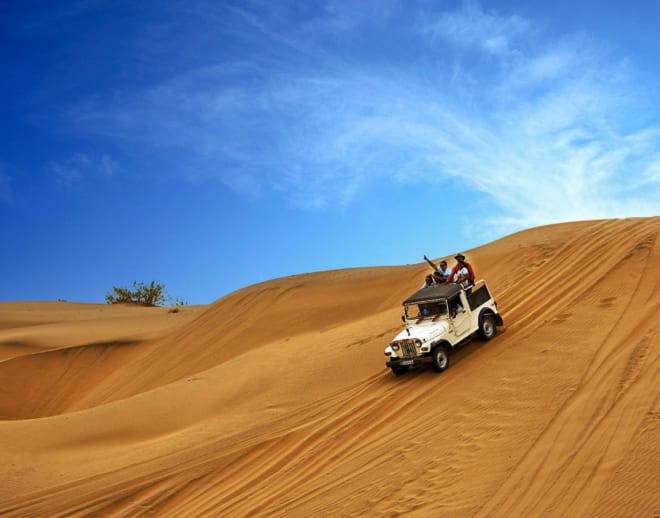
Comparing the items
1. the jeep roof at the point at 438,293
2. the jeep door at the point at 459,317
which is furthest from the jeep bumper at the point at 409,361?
the jeep roof at the point at 438,293

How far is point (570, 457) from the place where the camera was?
791 centimetres

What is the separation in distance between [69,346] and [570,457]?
88.9ft

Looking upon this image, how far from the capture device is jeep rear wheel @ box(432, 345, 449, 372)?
41.2 ft


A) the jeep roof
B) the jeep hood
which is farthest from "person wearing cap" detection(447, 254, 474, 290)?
the jeep hood

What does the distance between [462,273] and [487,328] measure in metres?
1.47

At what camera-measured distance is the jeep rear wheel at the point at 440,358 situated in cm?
1255

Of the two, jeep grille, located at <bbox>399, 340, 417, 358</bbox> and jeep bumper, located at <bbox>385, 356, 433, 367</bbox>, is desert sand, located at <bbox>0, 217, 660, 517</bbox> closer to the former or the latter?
jeep bumper, located at <bbox>385, 356, 433, 367</bbox>

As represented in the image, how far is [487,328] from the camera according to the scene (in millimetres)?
13945

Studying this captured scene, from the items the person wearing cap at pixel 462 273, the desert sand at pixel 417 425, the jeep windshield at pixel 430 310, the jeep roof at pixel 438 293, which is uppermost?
the person wearing cap at pixel 462 273

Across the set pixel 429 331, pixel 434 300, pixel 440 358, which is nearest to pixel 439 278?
pixel 434 300

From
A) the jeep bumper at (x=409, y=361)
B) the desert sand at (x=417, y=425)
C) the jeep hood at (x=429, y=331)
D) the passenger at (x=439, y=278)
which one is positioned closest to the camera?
the desert sand at (x=417, y=425)

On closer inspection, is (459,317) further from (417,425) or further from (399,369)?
(417,425)

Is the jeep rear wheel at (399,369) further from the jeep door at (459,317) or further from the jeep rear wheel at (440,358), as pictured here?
the jeep door at (459,317)

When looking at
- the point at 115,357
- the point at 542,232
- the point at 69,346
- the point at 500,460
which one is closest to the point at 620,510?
the point at 500,460
